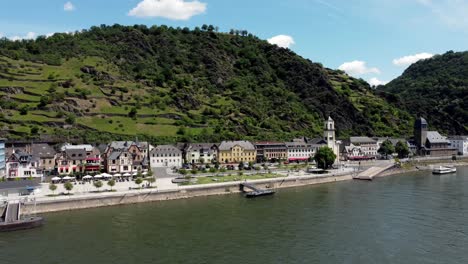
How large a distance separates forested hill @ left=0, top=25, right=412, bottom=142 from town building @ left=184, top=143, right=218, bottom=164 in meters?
10.5

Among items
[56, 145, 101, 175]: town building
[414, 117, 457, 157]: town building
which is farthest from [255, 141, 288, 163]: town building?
[414, 117, 457, 157]: town building

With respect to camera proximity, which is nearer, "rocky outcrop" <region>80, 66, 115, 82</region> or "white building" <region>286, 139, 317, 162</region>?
"white building" <region>286, 139, 317, 162</region>

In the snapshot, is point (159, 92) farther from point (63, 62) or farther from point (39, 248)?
point (39, 248)

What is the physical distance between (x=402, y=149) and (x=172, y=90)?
238 feet

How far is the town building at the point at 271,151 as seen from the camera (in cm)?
9831

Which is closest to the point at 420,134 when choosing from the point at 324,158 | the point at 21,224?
the point at 324,158

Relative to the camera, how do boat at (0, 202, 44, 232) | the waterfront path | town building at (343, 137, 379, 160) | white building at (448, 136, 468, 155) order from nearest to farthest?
boat at (0, 202, 44, 232), the waterfront path, town building at (343, 137, 379, 160), white building at (448, 136, 468, 155)

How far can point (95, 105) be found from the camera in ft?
372

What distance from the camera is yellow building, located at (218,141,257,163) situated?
93.3 metres

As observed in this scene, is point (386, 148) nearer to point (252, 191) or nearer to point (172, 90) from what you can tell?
point (252, 191)

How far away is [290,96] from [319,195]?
311ft

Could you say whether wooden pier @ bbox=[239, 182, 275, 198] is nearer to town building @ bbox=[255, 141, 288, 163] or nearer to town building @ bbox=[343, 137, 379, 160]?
town building @ bbox=[255, 141, 288, 163]

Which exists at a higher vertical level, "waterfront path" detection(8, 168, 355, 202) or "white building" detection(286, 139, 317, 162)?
"white building" detection(286, 139, 317, 162)

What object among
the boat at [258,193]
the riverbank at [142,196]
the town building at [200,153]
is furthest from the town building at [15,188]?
the town building at [200,153]
